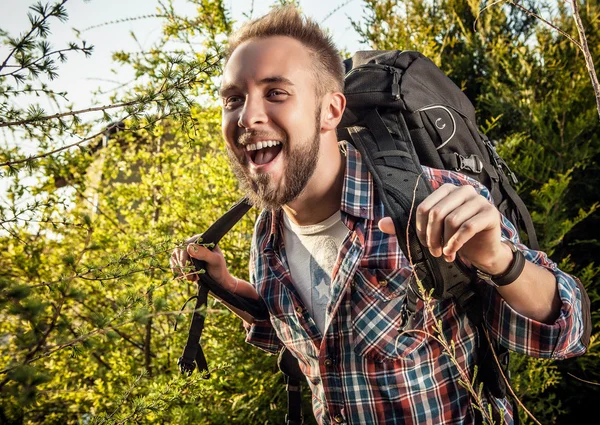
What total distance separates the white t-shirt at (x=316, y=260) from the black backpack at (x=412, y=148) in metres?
0.29

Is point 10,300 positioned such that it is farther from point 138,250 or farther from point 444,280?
point 444,280

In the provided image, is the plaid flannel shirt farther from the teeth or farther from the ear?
the teeth

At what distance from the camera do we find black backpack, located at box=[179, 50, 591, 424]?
5.35ft

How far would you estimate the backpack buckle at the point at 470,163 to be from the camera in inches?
74.3

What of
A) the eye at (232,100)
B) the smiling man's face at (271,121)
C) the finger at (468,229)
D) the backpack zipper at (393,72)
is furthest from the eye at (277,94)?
the finger at (468,229)

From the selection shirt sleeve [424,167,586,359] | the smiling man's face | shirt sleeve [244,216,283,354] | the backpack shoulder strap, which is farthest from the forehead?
shirt sleeve [424,167,586,359]

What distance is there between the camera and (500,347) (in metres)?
1.77

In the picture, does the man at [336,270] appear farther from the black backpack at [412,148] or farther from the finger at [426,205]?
the finger at [426,205]

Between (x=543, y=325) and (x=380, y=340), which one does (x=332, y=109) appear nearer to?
(x=380, y=340)

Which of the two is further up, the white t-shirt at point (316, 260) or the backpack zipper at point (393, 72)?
the backpack zipper at point (393, 72)

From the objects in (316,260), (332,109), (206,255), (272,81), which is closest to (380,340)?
(316,260)

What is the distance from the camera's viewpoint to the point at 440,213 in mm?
1213

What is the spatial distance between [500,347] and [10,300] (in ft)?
5.02

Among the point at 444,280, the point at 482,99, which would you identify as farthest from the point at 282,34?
the point at 482,99
